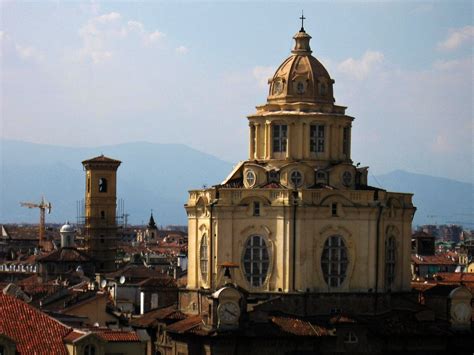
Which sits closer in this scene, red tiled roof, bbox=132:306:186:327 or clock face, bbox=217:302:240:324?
clock face, bbox=217:302:240:324

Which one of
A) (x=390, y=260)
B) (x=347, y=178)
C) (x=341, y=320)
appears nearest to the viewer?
(x=341, y=320)

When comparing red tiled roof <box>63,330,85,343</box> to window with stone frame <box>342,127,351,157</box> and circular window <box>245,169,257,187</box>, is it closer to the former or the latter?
circular window <box>245,169,257,187</box>

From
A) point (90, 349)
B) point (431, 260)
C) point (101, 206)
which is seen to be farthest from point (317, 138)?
point (431, 260)

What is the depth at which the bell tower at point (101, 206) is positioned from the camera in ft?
512

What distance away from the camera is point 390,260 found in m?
86.6

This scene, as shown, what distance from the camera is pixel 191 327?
80.8m

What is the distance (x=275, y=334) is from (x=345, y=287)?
6.32 meters

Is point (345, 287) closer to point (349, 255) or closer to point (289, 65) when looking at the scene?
point (349, 255)

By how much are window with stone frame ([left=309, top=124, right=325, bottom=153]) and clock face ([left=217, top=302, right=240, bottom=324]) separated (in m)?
11.5

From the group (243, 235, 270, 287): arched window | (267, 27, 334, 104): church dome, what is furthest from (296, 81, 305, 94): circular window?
(243, 235, 270, 287): arched window

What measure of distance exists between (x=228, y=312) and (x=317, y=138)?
12.5 metres

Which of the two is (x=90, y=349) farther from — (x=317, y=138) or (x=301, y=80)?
(x=301, y=80)

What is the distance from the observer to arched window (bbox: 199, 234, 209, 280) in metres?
86.1

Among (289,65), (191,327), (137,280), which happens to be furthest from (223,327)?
(137,280)
